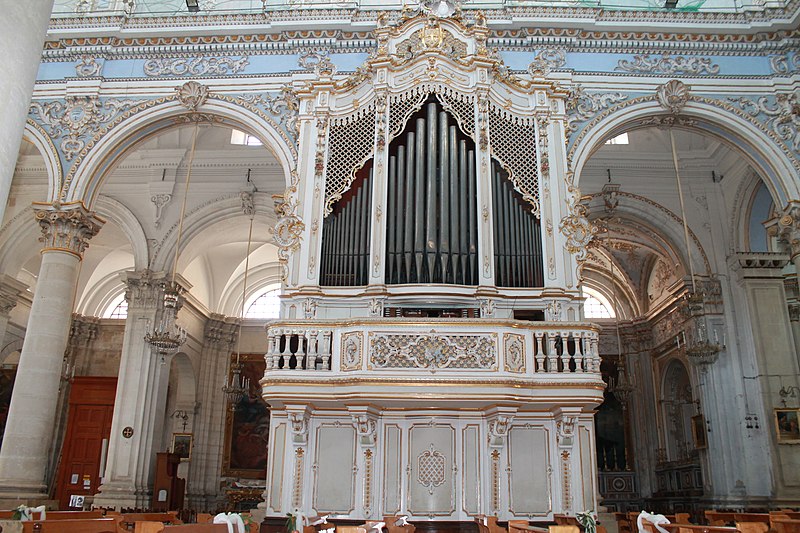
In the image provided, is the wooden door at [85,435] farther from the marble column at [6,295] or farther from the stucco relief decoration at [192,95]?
the stucco relief decoration at [192,95]

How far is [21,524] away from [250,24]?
1060 cm

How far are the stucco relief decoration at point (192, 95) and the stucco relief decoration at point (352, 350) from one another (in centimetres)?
622

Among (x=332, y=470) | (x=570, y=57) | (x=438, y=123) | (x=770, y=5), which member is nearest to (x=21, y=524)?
(x=332, y=470)

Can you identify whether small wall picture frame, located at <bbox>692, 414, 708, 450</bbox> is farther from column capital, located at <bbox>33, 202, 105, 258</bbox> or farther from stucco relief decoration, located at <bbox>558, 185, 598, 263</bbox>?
column capital, located at <bbox>33, 202, 105, 258</bbox>

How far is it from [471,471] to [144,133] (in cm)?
922

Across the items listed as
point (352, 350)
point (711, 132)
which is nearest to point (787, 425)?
point (711, 132)

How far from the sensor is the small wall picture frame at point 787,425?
1463 centimetres

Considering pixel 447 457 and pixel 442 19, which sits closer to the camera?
pixel 447 457

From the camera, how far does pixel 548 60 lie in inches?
548

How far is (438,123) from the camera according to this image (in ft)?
41.4

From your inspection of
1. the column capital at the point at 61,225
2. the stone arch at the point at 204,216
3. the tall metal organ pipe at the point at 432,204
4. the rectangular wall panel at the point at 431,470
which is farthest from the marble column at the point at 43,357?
the rectangular wall panel at the point at 431,470

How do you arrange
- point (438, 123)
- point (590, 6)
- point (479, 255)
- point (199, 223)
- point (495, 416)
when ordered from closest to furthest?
point (495, 416) → point (479, 255) → point (438, 123) → point (590, 6) → point (199, 223)

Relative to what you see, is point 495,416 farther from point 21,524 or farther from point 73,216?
point 73,216

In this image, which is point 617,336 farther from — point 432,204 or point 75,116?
point 75,116
